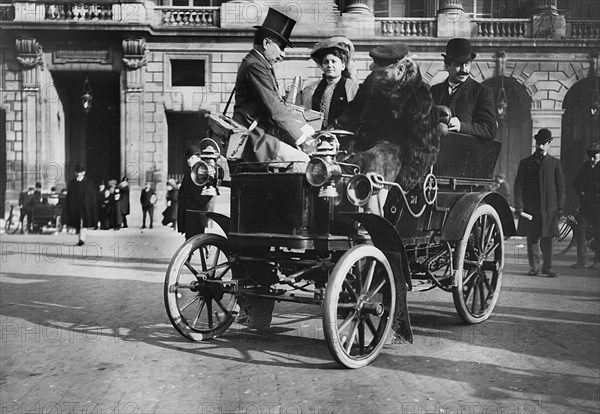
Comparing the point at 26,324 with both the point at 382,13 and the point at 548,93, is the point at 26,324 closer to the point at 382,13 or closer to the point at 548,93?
the point at 382,13

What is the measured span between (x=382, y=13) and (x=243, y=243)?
2.64 m

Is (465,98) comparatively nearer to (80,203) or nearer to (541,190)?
(541,190)

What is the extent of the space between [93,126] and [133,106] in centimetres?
87

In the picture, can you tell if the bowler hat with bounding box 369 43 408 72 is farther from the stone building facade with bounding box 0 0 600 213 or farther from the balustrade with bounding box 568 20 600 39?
the balustrade with bounding box 568 20 600 39

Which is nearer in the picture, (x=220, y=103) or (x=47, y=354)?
(x=47, y=354)

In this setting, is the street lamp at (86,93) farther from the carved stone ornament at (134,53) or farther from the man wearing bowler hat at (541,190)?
the man wearing bowler hat at (541,190)

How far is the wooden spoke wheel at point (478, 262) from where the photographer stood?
5.20m

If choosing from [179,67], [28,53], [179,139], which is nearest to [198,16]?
[179,67]

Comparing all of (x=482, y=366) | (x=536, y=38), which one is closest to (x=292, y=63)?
(x=536, y=38)

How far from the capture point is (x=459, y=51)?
5094 millimetres

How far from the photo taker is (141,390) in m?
3.64

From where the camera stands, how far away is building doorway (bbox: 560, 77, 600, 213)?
4477 mm

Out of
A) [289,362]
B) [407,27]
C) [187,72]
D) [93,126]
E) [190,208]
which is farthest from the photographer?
[187,72]

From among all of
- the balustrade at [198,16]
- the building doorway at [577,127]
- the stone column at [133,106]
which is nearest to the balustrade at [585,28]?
the building doorway at [577,127]
